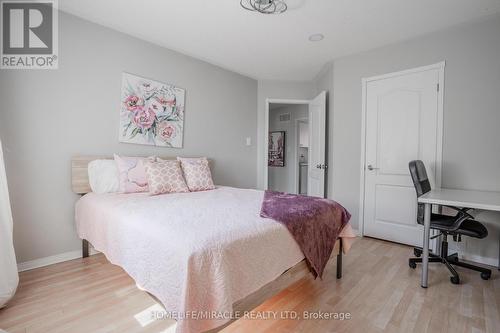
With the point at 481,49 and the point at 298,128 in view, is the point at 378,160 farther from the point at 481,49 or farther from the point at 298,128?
the point at 298,128

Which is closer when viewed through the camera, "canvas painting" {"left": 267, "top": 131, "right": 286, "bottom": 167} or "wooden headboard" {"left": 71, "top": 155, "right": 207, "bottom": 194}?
"wooden headboard" {"left": 71, "top": 155, "right": 207, "bottom": 194}

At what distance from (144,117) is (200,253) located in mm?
2288

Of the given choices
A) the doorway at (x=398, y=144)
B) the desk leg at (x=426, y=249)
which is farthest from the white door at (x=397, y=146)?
the desk leg at (x=426, y=249)

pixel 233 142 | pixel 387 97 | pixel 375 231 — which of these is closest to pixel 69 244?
pixel 233 142

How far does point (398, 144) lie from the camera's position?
292cm

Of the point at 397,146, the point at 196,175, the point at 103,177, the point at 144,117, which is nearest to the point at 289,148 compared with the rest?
the point at 397,146

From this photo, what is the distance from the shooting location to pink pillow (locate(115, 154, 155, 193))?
7.61 ft

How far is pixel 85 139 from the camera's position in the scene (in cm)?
245

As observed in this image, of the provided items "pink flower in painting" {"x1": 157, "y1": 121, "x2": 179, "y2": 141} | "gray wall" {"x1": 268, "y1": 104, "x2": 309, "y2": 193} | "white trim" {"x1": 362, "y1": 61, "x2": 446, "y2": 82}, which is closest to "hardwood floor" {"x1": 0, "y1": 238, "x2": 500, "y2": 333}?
"pink flower in painting" {"x1": 157, "y1": 121, "x2": 179, "y2": 141}

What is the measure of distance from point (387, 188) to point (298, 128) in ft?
9.64

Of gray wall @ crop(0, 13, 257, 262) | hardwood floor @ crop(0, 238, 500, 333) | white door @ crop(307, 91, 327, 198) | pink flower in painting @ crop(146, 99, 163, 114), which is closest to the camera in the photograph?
hardwood floor @ crop(0, 238, 500, 333)

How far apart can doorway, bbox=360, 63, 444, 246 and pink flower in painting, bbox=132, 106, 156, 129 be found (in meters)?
2.65

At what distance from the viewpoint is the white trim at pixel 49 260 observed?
2139mm

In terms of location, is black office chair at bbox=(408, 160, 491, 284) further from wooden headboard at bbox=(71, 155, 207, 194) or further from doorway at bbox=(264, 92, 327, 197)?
wooden headboard at bbox=(71, 155, 207, 194)
